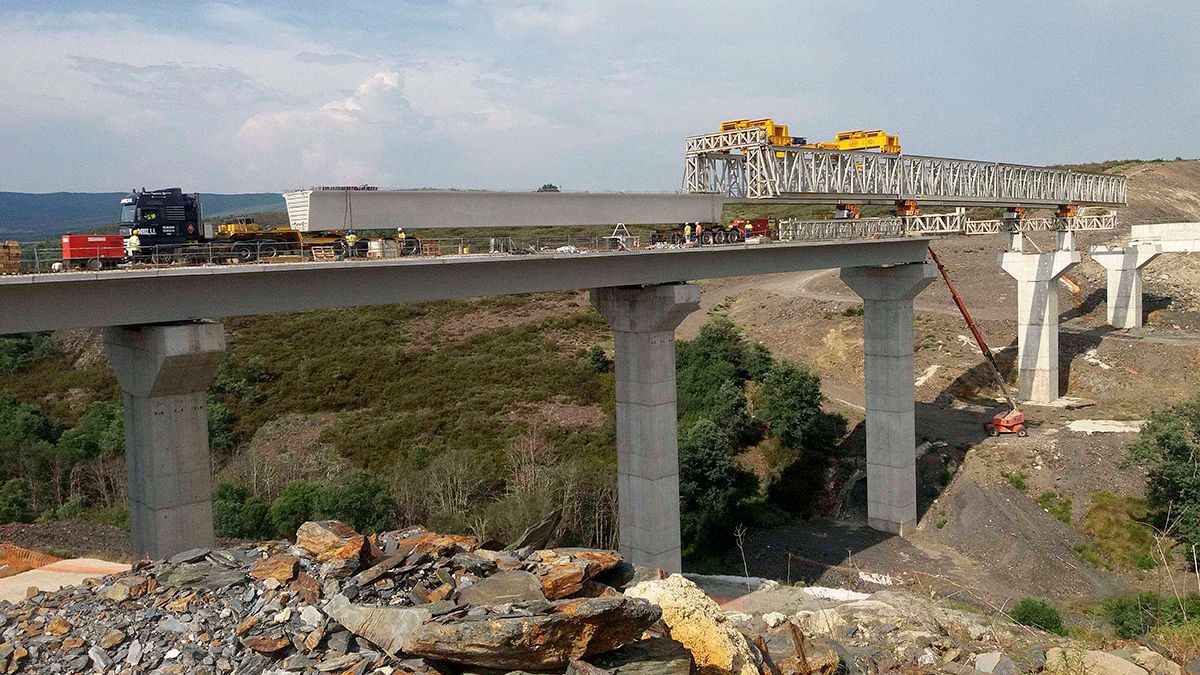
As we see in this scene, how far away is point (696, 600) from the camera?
12.8m

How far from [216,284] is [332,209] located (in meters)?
3.83

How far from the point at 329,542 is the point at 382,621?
3.06m

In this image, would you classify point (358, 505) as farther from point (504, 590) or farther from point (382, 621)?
point (382, 621)

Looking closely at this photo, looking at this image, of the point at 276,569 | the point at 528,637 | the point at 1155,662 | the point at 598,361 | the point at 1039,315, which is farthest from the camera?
the point at 598,361

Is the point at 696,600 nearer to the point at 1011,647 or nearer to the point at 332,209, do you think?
the point at 1011,647

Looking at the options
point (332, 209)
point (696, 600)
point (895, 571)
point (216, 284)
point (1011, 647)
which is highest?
point (332, 209)

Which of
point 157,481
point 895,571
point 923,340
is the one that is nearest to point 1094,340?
point 923,340

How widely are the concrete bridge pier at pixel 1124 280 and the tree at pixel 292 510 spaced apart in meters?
53.9

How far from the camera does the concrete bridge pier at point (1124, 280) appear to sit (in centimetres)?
5878

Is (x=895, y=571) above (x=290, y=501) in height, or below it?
below

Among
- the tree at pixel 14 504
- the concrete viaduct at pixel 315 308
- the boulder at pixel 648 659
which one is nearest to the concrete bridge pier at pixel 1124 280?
the concrete viaduct at pixel 315 308

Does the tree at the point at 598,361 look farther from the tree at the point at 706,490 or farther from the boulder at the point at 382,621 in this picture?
the boulder at the point at 382,621

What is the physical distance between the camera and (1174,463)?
3328 centimetres

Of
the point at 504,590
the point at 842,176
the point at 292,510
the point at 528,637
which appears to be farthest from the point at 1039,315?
the point at 528,637
